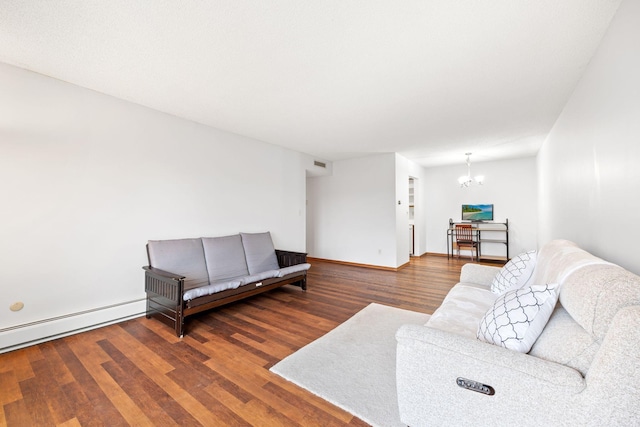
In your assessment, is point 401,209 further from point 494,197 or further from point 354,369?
point 354,369

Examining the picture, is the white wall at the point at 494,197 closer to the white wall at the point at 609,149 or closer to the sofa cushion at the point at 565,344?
the white wall at the point at 609,149

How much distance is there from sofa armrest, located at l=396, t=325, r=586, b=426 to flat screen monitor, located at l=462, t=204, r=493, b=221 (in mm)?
6348

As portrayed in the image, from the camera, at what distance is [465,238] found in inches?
253

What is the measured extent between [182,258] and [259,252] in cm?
112

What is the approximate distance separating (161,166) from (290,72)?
82.0 inches

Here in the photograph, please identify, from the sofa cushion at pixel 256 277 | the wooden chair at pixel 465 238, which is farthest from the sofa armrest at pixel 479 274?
the wooden chair at pixel 465 238

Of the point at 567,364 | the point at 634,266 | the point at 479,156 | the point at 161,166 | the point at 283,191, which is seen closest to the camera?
the point at 567,364

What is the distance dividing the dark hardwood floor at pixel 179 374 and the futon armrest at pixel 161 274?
56 centimetres

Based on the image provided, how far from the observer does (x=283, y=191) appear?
491cm

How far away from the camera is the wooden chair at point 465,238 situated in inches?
247

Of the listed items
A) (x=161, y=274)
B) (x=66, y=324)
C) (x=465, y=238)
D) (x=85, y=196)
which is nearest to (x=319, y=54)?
(x=161, y=274)

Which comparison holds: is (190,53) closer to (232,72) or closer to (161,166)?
(232,72)

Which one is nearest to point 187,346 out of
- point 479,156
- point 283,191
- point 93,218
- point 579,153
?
point 93,218

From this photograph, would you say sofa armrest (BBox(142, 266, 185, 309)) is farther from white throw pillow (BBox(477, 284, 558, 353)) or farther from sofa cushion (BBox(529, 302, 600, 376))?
sofa cushion (BBox(529, 302, 600, 376))
